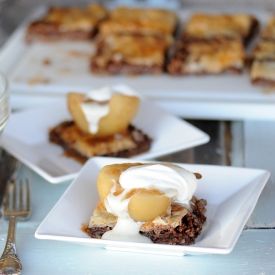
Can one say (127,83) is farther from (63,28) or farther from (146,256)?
(146,256)

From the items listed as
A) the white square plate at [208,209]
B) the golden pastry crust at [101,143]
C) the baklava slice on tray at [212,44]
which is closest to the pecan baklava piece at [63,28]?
the baklava slice on tray at [212,44]

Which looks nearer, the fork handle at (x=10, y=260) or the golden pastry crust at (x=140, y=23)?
the fork handle at (x=10, y=260)

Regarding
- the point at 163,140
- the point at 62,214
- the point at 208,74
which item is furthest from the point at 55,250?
the point at 208,74

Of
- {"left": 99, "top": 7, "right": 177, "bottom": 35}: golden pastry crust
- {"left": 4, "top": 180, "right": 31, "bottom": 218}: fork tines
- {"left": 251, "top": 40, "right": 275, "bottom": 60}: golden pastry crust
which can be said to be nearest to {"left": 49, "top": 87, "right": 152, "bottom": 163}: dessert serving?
{"left": 4, "top": 180, "right": 31, "bottom": 218}: fork tines

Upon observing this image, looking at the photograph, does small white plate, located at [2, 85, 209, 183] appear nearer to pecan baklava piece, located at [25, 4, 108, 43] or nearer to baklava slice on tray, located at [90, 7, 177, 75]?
baklava slice on tray, located at [90, 7, 177, 75]

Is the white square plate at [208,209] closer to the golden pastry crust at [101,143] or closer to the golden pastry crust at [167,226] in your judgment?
the golden pastry crust at [167,226]

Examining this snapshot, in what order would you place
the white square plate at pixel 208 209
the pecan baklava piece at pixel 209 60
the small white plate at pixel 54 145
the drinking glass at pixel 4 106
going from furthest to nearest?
the pecan baklava piece at pixel 209 60
the small white plate at pixel 54 145
the drinking glass at pixel 4 106
the white square plate at pixel 208 209
